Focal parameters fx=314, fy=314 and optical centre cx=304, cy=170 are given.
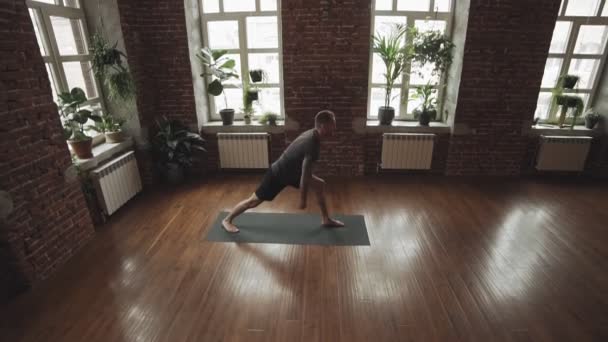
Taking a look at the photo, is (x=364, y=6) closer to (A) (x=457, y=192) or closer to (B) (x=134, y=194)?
(A) (x=457, y=192)

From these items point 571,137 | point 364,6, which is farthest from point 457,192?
point 364,6

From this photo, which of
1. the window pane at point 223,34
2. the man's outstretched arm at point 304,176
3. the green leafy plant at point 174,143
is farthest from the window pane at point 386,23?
the green leafy plant at point 174,143

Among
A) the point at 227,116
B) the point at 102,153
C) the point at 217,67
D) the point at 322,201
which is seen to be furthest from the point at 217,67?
the point at 322,201

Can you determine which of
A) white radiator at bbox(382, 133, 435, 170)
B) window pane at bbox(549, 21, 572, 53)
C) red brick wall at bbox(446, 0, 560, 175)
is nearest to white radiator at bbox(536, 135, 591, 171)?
red brick wall at bbox(446, 0, 560, 175)

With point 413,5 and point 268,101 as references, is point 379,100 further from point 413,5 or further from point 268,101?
point 268,101

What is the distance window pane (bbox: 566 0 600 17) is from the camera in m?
4.54

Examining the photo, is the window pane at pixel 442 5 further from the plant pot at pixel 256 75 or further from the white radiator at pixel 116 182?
the white radiator at pixel 116 182

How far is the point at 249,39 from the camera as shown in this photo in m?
4.78

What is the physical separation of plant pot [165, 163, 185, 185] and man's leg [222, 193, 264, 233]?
1.51 m

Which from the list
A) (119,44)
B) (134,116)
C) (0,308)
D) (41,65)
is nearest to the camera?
(0,308)

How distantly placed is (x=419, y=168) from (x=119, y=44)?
14.9ft

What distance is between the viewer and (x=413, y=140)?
4.76m

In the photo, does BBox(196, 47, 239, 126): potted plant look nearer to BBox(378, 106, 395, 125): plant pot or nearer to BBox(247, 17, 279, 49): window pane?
BBox(247, 17, 279, 49): window pane

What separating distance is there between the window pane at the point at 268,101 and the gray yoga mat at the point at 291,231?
197 centimetres
